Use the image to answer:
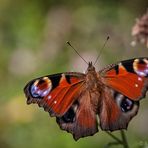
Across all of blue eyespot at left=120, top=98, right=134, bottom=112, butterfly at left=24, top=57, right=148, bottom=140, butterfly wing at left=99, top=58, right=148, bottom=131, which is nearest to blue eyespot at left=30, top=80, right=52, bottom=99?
butterfly at left=24, top=57, right=148, bottom=140

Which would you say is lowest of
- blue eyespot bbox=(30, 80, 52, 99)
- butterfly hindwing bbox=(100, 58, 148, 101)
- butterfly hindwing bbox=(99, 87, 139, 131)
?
butterfly hindwing bbox=(99, 87, 139, 131)

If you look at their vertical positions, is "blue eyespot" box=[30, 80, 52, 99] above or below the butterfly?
above

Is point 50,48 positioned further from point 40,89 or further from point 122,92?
point 122,92

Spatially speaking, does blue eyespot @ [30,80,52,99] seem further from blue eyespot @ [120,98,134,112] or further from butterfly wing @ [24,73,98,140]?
blue eyespot @ [120,98,134,112]

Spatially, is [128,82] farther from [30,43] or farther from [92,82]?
[30,43]

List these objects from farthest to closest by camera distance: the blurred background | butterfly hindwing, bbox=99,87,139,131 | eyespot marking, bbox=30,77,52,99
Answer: the blurred background
eyespot marking, bbox=30,77,52,99
butterfly hindwing, bbox=99,87,139,131

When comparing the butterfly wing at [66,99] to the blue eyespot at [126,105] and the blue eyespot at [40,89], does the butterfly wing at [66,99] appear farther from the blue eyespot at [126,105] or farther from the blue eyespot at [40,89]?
the blue eyespot at [126,105]

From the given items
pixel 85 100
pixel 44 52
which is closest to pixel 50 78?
pixel 85 100
